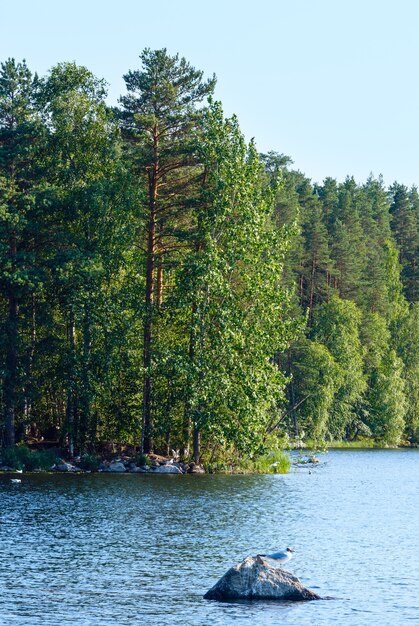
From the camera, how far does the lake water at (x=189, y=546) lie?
24.5m

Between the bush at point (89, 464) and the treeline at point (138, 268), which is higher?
the treeline at point (138, 268)

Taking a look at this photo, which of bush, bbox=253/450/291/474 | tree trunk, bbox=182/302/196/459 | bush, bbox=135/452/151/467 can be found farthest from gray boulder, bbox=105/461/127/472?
bush, bbox=253/450/291/474

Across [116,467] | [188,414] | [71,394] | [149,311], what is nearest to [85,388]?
[71,394]

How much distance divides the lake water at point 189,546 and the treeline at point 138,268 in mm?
6047

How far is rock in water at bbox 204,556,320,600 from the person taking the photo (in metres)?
25.1

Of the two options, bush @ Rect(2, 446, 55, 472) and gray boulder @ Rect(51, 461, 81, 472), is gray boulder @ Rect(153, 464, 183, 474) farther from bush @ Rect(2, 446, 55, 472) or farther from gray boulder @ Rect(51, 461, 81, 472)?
bush @ Rect(2, 446, 55, 472)

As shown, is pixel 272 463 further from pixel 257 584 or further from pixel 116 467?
pixel 257 584

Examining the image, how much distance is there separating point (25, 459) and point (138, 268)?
1728 centimetres

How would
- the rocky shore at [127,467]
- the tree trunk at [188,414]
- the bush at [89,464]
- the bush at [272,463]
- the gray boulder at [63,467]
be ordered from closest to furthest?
the gray boulder at [63,467] → the rocky shore at [127,467] → the bush at [89,464] → the tree trunk at [188,414] → the bush at [272,463]

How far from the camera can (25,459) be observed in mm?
59000

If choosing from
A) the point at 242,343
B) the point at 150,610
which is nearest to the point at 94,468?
the point at 242,343

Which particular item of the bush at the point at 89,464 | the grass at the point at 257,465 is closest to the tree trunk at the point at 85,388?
the bush at the point at 89,464

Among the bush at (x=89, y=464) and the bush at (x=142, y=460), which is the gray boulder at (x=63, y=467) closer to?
the bush at (x=89, y=464)

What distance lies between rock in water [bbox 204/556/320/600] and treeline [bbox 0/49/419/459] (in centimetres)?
3300
